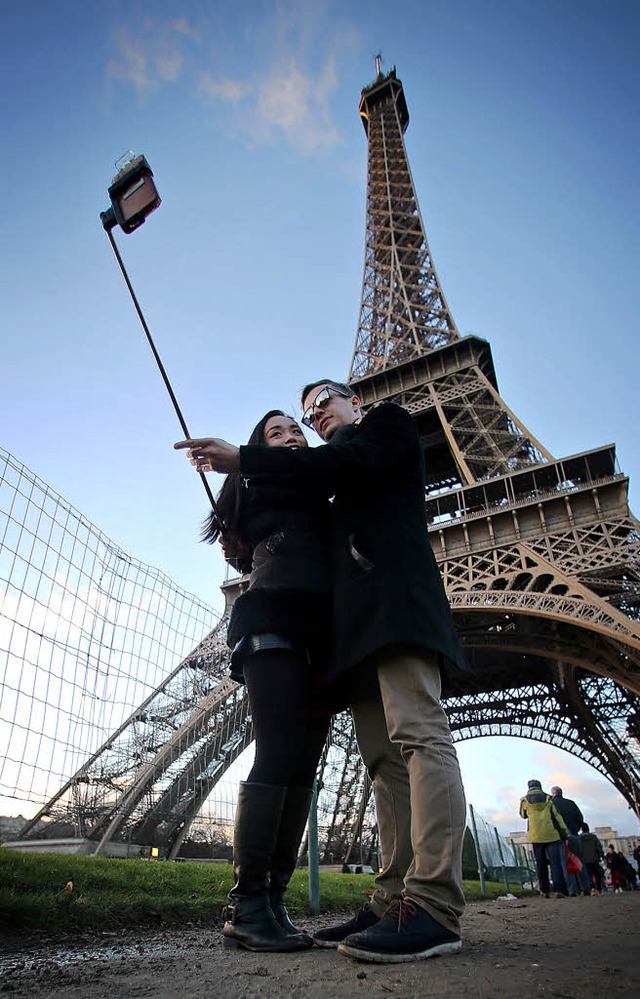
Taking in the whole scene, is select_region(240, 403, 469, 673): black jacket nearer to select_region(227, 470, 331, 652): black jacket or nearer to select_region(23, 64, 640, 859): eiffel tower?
select_region(227, 470, 331, 652): black jacket

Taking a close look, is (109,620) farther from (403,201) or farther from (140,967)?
(403,201)

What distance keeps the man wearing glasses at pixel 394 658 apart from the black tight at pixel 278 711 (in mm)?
171

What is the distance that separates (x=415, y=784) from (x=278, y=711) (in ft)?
1.63

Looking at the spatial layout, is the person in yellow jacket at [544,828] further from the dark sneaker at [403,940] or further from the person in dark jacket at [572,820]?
the dark sneaker at [403,940]

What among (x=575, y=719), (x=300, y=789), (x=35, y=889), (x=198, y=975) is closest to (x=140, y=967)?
(x=198, y=975)

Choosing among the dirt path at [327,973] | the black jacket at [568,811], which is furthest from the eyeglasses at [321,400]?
the black jacket at [568,811]

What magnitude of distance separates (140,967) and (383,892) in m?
0.87

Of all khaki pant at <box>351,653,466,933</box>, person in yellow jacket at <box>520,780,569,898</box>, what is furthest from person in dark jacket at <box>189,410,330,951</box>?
person in yellow jacket at <box>520,780,569,898</box>

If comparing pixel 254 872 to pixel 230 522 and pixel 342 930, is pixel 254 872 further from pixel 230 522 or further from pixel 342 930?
pixel 230 522

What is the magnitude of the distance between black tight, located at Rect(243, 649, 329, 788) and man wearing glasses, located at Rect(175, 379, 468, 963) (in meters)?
0.17

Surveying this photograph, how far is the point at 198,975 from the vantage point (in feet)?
4.87

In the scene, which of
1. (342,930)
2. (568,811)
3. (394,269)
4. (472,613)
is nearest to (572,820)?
(568,811)

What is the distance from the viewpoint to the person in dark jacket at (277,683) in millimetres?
1984

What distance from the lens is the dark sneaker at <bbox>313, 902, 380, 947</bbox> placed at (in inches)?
78.2
